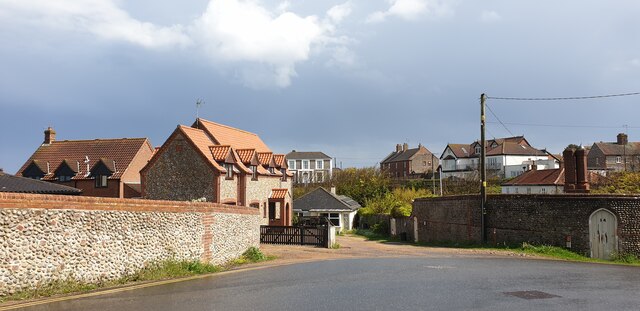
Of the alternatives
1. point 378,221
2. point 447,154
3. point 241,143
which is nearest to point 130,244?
point 241,143

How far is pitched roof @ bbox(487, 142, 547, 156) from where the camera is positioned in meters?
87.2

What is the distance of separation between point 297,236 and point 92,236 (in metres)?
20.3

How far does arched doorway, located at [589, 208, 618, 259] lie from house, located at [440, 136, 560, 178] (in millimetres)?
52550

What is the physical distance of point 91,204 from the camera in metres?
15.4

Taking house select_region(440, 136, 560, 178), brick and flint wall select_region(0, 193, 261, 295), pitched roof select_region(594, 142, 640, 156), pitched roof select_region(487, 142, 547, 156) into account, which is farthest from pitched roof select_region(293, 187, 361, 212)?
pitched roof select_region(594, 142, 640, 156)

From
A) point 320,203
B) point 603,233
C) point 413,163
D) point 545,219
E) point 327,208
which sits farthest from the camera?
point 413,163

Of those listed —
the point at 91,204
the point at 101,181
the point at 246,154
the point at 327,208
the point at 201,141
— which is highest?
the point at 201,141

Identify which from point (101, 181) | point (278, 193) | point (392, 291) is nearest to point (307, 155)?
point (278, 193)

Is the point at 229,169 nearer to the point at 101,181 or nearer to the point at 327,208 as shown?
the point at 101,181

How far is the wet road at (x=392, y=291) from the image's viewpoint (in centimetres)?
1179

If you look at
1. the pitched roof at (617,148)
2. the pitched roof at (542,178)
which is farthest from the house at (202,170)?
the pitched roof at (617,148)

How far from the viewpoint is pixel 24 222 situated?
13.4m

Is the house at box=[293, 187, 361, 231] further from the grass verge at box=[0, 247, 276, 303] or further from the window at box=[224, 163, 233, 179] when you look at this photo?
the grass verge at box=[0, 247, 276, 303]

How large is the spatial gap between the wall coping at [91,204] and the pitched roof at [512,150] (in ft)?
243
